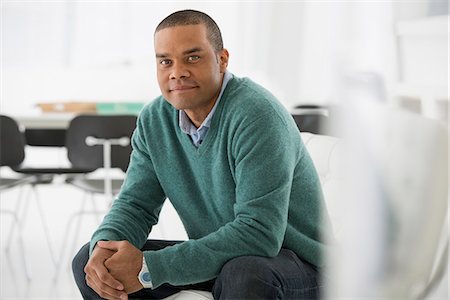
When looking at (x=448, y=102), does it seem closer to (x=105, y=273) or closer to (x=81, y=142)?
(x=105, y=273)

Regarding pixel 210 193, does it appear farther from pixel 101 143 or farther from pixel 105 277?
pixel 101 143

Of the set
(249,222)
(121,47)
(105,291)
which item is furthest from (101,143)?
(121,47)

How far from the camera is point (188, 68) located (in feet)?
6.23

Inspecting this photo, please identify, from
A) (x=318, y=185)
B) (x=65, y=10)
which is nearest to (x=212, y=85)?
(x=318, y=185)

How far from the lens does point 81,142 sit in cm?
363

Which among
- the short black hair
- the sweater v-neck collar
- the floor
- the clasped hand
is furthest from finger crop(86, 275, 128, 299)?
the floor

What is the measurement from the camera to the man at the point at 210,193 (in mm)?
1727

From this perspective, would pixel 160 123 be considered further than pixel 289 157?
Yes

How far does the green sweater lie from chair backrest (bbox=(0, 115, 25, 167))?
1.75m

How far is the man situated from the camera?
5.66ft

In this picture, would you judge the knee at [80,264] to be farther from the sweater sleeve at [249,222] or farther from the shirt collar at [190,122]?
the shirt collar at [190,122]

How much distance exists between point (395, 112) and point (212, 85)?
941 millimetres

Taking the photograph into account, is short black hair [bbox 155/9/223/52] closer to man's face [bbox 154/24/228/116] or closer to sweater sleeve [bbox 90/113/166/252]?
man's face [bbox 154/24/228/116]

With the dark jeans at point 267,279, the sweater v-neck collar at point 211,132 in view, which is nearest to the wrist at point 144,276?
the dark jeans at point 267,279
